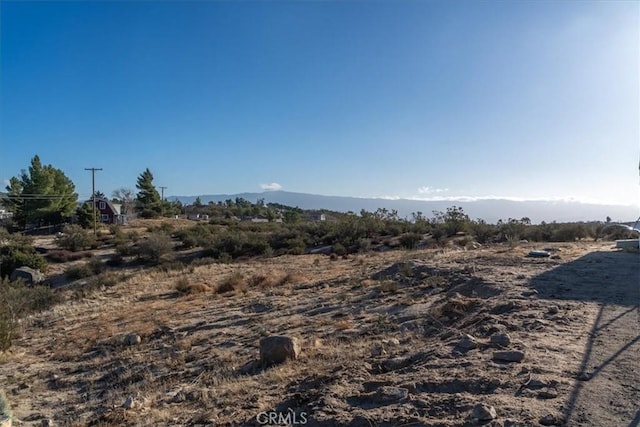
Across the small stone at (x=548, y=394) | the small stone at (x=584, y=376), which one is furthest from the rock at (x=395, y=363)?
the small stone at (x=584, y=376)

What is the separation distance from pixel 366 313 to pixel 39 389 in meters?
6.32

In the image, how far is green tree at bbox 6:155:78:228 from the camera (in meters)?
45.4

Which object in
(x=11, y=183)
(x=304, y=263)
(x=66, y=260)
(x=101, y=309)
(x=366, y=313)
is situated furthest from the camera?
(x=11, y=183)

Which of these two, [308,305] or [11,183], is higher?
[11,183]

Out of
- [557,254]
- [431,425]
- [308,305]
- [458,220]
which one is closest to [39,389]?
[308,305]

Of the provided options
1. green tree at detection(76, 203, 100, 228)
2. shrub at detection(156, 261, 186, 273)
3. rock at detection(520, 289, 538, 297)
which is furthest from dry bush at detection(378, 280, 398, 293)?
green tree at detection(76, 203, 100, 228)

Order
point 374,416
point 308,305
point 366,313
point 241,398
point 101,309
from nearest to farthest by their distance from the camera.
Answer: point 374,416
point 241,398
point 366,313
point 308,305
point 101,309

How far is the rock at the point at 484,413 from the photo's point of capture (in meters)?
3.89

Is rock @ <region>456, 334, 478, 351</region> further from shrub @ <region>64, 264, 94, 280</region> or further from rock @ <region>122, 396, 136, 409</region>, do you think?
shrub @ <region>64, 264, 94, 280</region>

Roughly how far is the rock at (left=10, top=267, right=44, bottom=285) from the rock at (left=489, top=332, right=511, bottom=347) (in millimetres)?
24464

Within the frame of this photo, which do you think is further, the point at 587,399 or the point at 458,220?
the point at 458,220

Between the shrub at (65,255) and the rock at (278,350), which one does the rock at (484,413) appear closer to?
the rock at (278,350)

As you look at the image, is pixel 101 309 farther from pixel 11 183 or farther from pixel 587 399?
pixel 11 183

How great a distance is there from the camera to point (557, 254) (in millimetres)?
13805
